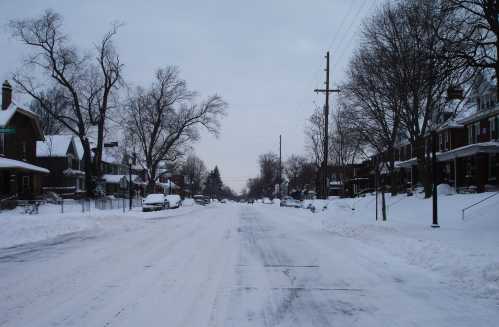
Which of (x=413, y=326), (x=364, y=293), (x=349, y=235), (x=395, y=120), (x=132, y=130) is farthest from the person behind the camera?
(x=132, y=130)

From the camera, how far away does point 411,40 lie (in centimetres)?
2700

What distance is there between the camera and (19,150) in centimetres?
4312

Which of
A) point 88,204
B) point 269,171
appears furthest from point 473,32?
point 269,171

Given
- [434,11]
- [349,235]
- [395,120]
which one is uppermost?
[434,11]

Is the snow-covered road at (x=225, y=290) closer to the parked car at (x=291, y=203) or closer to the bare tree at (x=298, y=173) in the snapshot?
the parked car at (x=291, y=203)

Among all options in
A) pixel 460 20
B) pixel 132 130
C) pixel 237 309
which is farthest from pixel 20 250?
pixel 132 130

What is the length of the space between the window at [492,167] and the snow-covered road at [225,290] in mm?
29378

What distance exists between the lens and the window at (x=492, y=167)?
39188 millimetres

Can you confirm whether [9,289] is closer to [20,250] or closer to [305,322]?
[305,322]

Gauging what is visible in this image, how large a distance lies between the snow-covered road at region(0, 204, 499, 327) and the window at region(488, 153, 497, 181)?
29.4 metres

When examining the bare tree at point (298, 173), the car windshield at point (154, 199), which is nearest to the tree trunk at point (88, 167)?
the car windshield at point (154, 199)

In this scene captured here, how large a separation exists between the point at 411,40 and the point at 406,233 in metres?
13.7

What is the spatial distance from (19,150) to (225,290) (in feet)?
131

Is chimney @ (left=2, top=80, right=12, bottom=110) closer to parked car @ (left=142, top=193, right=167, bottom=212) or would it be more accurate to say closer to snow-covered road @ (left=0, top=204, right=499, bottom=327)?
parked car @ (left=142, top=193, right=167, bottom=212)
